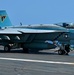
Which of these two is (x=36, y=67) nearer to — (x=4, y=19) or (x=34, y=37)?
(x=34, y=37)

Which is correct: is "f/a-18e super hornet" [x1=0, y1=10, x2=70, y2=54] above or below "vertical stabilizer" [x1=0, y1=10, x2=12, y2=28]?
below

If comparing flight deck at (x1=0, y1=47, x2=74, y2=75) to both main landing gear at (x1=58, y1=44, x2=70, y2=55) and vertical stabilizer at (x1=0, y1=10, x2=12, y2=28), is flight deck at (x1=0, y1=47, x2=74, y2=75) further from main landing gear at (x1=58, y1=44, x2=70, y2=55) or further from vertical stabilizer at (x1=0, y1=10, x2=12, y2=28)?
vertical stabilizer at (x1=0, y1=10, x2=12, y2=28)

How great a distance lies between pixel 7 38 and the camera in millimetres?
28141

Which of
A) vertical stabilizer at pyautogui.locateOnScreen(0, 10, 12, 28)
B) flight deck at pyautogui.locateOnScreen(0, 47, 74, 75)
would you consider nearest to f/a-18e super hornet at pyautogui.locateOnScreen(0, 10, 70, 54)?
vertical stabilizer at pyautogui.locateOnScreen(0, 10, 12, 28)

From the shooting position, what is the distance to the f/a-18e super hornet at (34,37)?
2608cm

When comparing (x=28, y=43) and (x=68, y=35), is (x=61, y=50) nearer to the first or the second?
(x=68, y=35)

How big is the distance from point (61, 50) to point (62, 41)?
0.81m

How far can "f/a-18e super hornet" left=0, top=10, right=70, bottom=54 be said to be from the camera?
2608cm

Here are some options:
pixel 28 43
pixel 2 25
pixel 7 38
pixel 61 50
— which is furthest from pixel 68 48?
pixel 2 25

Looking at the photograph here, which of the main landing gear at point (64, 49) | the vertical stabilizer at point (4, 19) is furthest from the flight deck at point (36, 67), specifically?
the vertical stabilizer at point (4, 19)

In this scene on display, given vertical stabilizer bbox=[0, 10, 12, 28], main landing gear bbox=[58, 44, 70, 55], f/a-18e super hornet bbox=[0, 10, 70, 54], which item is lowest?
main landing gear bbox=[58, 44, 70, 55]

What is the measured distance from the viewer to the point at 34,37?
89.7 ft

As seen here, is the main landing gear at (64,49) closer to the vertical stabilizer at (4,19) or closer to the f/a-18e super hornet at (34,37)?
the f/a-18e super hornet at (34,37)

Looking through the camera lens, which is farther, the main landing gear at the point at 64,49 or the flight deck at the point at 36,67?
the main landing gear at the point at 64,49
